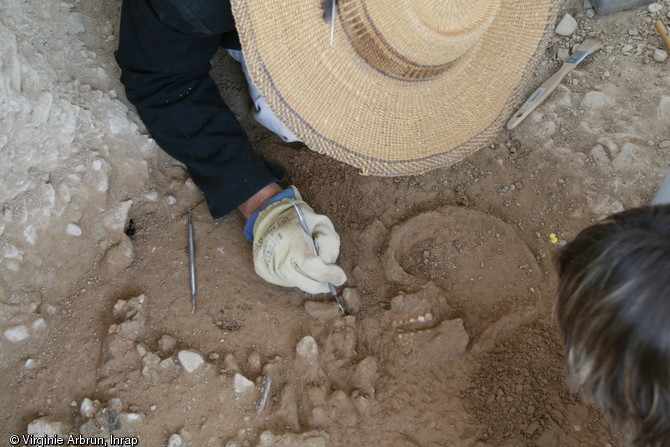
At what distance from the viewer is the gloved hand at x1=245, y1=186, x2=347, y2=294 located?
5.54 ft

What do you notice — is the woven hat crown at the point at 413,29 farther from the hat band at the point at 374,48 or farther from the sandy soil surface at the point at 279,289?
the sandy soil surface at the point at 279,289

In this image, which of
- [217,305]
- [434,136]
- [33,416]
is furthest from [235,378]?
[434,136]

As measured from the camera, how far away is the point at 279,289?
186 cm

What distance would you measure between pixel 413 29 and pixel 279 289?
0.97 meters

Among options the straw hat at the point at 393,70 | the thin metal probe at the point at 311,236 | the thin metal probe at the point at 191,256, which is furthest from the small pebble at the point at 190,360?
the straw hat at the point at 393,70

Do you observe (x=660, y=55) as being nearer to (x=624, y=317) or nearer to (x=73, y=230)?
(x=624, y=317)

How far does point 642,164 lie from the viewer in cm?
206

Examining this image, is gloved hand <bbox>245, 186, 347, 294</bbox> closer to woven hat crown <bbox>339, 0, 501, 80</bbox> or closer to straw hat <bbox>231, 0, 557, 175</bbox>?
straw hat <bbox>231, 0, 557, 175</bbox>

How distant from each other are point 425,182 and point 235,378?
1.02 meters

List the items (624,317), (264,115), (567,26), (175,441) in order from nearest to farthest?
(624,317), (175,441), (264,115), (567,26)

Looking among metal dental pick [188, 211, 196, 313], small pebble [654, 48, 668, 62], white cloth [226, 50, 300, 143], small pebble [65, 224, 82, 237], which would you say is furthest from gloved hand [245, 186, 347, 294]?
small pebble [654, 48, 668, 62]

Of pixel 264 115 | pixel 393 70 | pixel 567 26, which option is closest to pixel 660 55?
pixel 567 26

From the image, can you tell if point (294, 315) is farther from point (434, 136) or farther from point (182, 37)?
point (182, 37)

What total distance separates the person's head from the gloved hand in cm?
76
